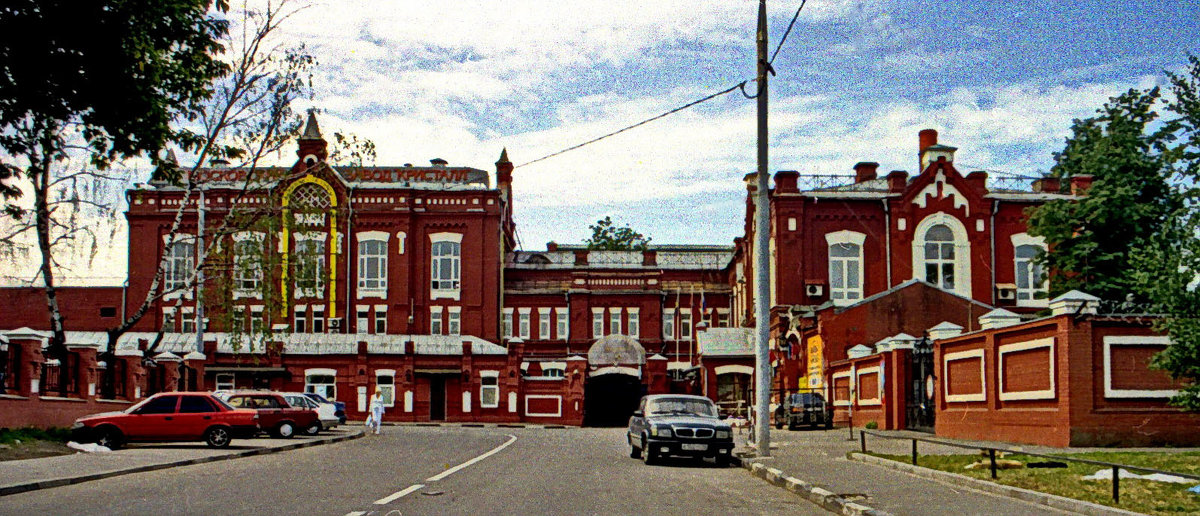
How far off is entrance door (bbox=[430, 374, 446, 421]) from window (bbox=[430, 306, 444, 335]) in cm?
729

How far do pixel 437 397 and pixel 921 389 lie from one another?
1273 inches

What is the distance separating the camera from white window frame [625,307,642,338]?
71.5m

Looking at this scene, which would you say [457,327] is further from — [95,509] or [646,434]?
[95,509]

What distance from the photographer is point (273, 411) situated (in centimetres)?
3422

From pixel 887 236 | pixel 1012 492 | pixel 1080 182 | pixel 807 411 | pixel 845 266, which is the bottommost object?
pixel 807 411

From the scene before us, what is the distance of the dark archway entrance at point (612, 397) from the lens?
61.6m

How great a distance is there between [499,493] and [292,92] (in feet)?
70.9

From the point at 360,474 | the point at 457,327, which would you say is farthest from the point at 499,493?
the point at 457,327

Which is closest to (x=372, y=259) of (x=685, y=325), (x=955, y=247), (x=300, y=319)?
(x=300, y=319)

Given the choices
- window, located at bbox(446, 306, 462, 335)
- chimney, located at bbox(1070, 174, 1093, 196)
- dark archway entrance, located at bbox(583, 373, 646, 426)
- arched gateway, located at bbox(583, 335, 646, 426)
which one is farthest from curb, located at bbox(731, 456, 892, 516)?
window, located at bbox(446, 306, 462, 335)

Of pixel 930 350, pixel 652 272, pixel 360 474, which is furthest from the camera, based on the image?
pixel 652 272

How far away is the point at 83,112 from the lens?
1498 centimetres

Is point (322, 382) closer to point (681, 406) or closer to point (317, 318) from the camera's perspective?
point (317, 318)

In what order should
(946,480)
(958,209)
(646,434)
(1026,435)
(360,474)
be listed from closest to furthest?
(946,480)
(360,474)
(646,434)
(1026,435)
(958,209)
